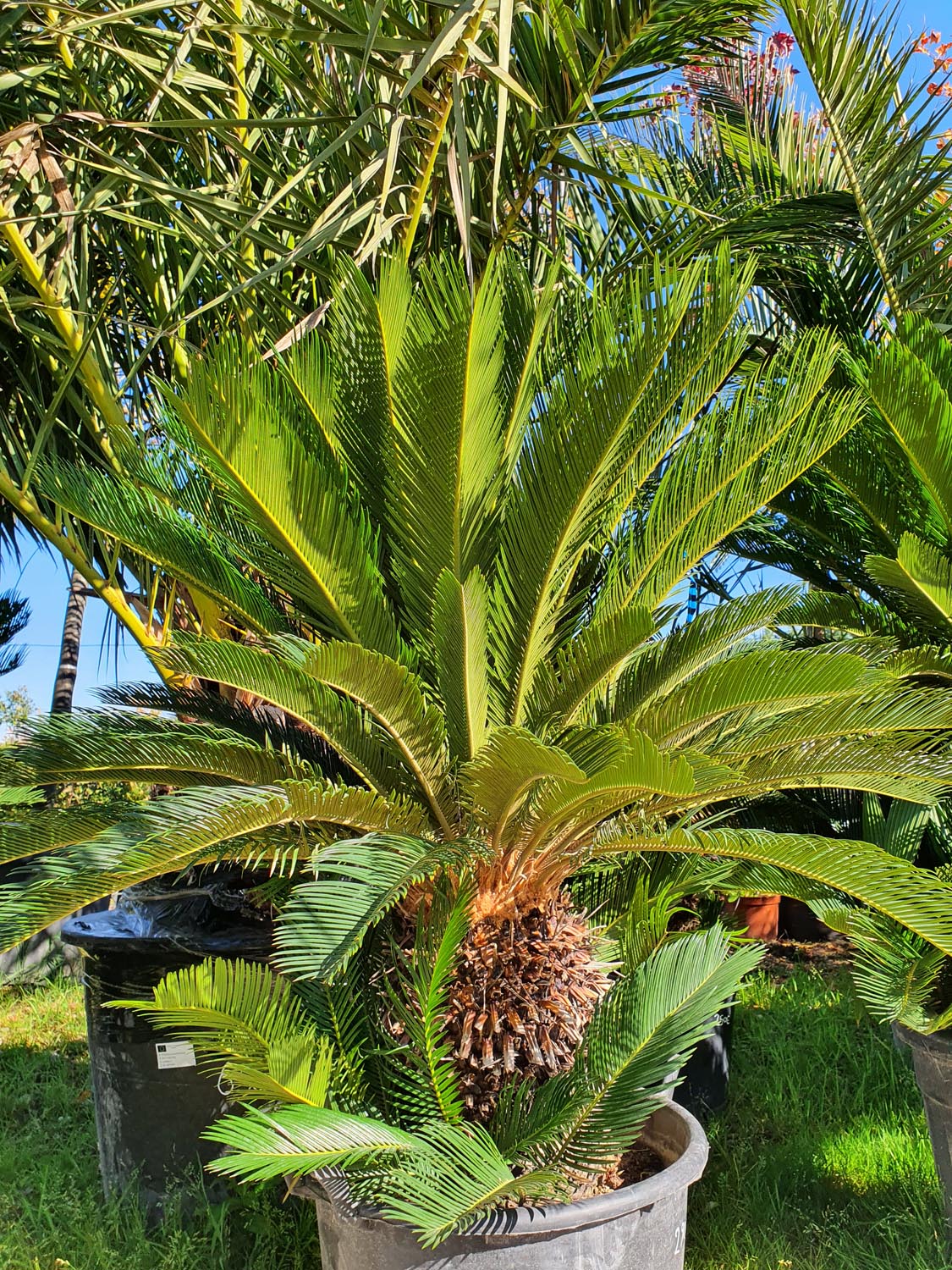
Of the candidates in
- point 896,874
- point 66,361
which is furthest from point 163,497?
point 896,874

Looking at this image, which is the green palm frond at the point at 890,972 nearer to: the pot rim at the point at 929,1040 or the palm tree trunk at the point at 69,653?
the pot rim at the point at 929,1040

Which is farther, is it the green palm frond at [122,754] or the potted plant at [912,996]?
the potted plant at [912,996]

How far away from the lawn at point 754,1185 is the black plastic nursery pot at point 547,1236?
2.31ft

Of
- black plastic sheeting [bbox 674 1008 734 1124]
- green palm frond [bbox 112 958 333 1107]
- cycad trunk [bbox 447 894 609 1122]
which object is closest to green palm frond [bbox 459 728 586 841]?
cycad trunk [bbox 447 894 609 1122]

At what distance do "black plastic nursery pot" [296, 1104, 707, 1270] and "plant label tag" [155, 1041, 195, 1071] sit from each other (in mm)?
914

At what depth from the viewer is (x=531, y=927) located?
7.68ft

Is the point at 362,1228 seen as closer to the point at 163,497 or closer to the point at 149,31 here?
the point at 163,497

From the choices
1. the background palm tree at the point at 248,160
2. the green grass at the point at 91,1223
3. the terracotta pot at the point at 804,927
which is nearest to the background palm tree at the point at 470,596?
the background palm tree at the point at 248,160

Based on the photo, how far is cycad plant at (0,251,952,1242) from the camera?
76.9 inches

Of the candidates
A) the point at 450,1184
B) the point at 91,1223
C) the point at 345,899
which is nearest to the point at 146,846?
the point at 345,899

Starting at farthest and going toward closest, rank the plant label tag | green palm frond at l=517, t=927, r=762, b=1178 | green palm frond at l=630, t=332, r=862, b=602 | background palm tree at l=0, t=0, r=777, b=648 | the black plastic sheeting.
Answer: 1. the black plastic sheeting
2. the plant label tag
3. background palm tree at l=0, t=0, r=777, b=648
4. green palm frond at l=630, t=332, r=862, b=602
5. green palm frond at l=517, t=927, r=762, b=1178

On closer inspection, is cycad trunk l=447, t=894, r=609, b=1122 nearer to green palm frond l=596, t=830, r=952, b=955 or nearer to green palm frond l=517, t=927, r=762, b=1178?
green palm frond l=517, t=927, r=762, b=1178

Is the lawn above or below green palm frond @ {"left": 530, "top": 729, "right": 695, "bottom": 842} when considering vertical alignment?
below

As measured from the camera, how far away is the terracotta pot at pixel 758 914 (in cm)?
541
